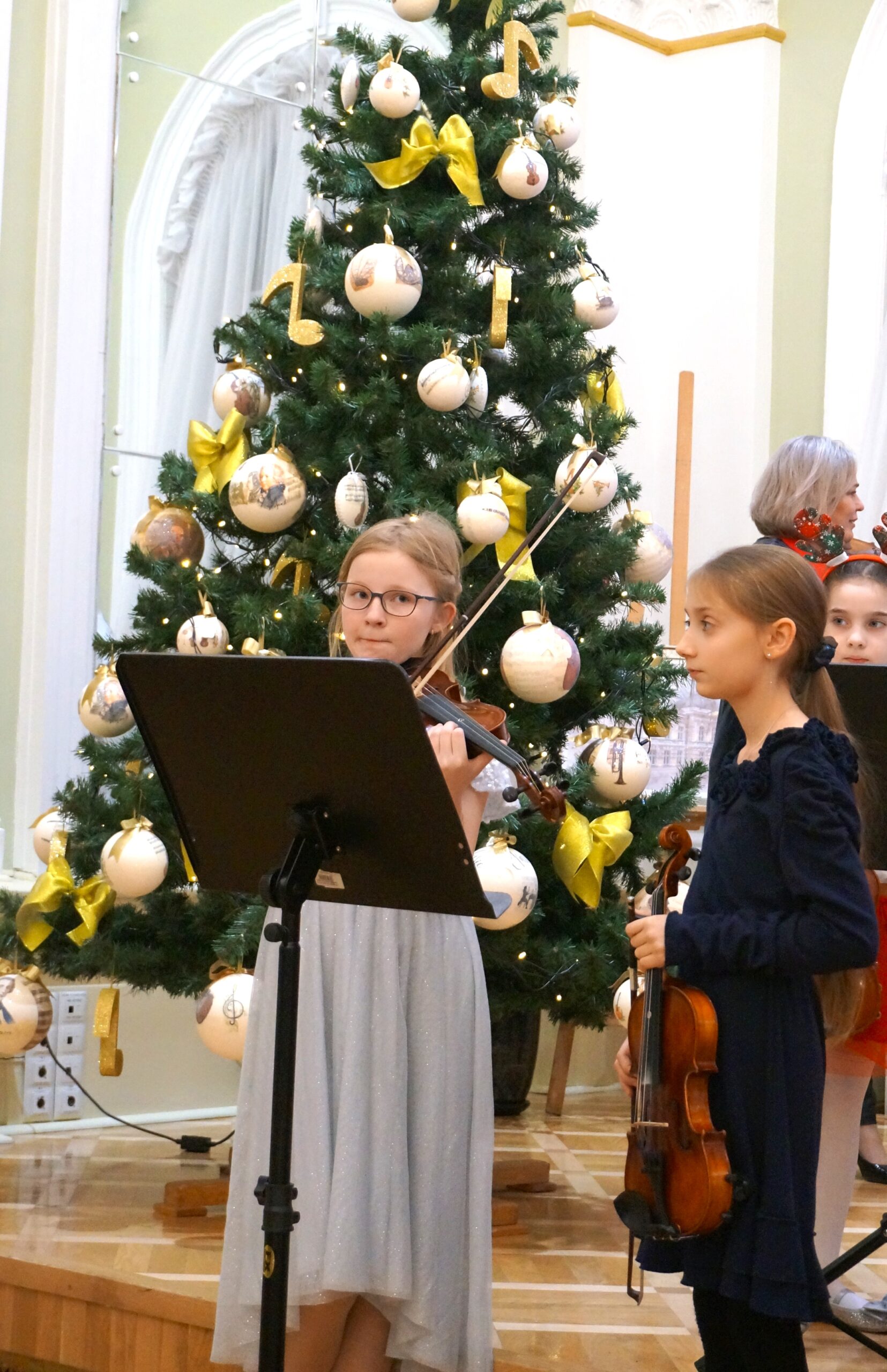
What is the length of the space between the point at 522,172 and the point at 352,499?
0.73 metres

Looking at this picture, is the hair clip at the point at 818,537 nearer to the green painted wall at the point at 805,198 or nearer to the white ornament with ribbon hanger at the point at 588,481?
the white ornament with ribbon hanger at the point at 588,481

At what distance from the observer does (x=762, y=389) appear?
5211 millimetres

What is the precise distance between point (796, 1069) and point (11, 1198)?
1.82 meters

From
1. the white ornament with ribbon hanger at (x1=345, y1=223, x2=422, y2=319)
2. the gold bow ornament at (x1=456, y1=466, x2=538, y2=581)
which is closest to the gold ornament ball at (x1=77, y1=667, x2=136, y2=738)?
the gold bow ornament at (x1=456, y1=466, x2=538, y2=581)

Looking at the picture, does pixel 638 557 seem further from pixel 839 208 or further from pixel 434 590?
pixel 839 208

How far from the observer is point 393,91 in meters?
3.15

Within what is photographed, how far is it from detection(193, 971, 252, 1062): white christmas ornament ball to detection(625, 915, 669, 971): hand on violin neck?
3.87 ft

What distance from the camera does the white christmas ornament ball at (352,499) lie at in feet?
9.89

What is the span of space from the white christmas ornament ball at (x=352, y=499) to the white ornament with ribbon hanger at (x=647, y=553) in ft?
1.87

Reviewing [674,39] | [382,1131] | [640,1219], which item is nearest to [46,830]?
[382,1131]

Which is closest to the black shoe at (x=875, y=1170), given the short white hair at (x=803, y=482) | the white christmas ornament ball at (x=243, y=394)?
the short white hair at (x=803, y=482)

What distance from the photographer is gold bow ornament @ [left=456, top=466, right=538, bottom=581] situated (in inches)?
120

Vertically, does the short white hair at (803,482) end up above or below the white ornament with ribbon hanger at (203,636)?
above

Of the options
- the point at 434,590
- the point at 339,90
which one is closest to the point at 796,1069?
the point at 434,590
